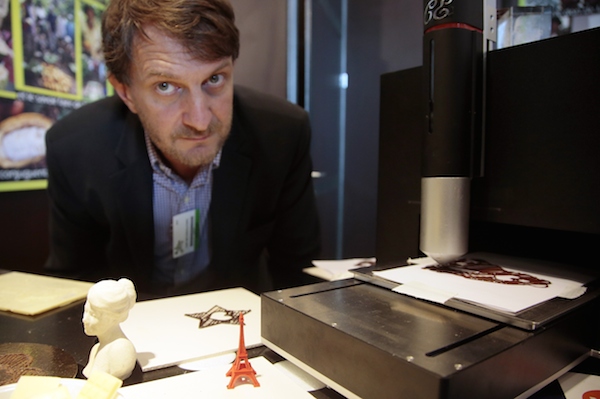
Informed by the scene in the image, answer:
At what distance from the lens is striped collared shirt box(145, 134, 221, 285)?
48.5 inches

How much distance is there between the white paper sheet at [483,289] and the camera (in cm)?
47

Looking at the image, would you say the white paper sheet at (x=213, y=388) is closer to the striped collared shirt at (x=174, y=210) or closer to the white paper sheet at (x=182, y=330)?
the white paper sheet at (x=182, y=330)

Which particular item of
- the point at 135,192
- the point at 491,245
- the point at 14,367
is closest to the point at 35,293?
the point at 14,367

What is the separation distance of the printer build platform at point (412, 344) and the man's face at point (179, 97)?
0.63 meters

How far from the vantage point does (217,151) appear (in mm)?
1177

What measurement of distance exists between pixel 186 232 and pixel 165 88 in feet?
→ 1.44

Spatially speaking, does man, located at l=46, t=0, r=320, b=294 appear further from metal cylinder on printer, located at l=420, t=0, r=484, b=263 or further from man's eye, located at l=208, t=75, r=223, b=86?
metal cylinder on printer, located at l=420, t=0, r=484, b=263

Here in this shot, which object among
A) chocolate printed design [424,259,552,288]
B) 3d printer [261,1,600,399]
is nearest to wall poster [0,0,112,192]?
3d printer [261,1,600,399]

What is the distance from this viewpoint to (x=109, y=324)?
0.48 metres

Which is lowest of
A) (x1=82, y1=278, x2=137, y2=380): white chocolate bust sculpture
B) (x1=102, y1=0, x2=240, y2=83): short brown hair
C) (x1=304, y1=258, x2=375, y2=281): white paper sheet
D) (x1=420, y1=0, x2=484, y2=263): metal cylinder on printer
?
(x1=304, y1=258, x2=375, y2=281): white paper sheet

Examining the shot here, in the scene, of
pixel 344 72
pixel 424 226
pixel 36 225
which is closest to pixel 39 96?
pixel 36 225

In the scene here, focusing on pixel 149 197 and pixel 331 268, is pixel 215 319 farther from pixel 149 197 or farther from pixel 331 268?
pixel 149 197

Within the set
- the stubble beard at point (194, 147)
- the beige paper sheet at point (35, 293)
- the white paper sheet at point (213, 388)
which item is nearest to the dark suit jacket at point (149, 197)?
the stubble beard at point (194, 147)

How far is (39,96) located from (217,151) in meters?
0.74
